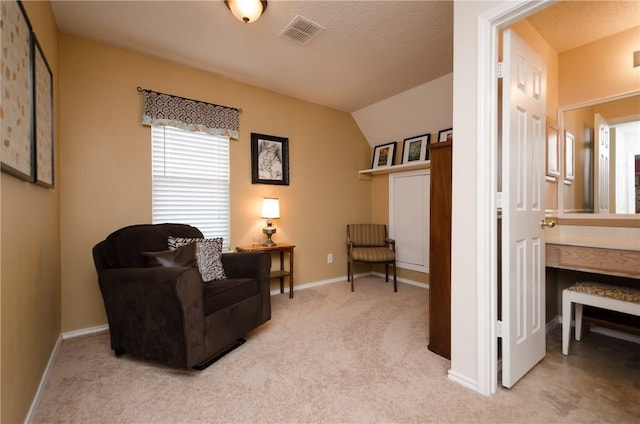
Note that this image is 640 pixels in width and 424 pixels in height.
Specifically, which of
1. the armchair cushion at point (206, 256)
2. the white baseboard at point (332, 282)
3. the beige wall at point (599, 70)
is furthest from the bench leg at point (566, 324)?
the armchair cushion at point (206, 256)

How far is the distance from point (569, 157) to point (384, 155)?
7.12 feet

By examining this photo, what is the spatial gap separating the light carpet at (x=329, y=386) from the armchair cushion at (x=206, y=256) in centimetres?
58

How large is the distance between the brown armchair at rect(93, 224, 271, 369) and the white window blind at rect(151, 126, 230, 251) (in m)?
0.62

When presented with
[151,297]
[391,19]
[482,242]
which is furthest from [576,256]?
[151,297]

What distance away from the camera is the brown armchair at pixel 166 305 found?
168 cm

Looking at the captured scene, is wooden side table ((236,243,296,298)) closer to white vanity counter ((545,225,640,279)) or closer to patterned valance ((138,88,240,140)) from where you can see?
patterned valance ((138,88,240,140))

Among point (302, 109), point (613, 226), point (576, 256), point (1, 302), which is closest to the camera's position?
point (1, 302)

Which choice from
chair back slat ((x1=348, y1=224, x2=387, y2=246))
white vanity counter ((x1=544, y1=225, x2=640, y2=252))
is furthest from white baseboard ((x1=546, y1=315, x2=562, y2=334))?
chair back slat ((x1=348, y1=224, x2=387, y2=246))

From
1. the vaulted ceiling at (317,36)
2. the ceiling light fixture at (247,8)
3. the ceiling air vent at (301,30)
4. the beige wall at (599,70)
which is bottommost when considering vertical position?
the beige wall at (599,70)

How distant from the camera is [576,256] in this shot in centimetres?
185

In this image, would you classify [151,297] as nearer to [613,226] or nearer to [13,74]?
[13,74]

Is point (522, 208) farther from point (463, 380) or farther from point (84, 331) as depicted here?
point (84, 331)

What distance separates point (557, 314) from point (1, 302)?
11.9 ft

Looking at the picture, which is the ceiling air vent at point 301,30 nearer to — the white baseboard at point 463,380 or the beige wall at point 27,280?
the beige wall at point 27,280
